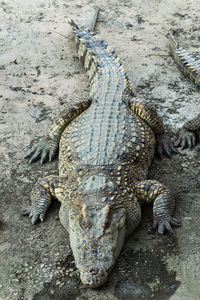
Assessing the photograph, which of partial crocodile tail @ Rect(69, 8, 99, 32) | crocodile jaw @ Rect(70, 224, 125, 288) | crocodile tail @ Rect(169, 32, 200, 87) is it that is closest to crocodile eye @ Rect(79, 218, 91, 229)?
crocodile jaw @ Rect(70, 224, 125, 288)

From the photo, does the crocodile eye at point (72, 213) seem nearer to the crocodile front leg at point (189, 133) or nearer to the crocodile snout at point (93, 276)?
the crocodile snout at point (93, 276)

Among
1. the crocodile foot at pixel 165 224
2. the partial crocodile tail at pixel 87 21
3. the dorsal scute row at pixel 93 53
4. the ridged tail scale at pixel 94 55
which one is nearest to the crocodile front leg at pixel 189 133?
the ridged tail scale at pixel 94 55

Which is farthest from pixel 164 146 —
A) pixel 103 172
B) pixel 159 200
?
pixel 103 172

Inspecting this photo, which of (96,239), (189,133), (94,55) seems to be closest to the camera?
(96,239)

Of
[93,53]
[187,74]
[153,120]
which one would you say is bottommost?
[153,120]

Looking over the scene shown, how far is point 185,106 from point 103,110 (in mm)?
1443

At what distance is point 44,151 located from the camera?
185 inches

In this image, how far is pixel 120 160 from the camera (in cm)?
396

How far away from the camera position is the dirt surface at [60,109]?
3.32 meters

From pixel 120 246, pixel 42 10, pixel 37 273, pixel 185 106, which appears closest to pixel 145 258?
pixel 120 246

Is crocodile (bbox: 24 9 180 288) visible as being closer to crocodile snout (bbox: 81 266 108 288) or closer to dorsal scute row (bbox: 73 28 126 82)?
crocodile snout (bbox: 81 266 108 288)

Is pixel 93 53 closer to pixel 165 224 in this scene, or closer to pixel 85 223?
pixel 165 224

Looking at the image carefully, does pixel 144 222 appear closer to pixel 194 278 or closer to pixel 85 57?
pixel 194 278

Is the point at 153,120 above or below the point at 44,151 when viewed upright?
above
